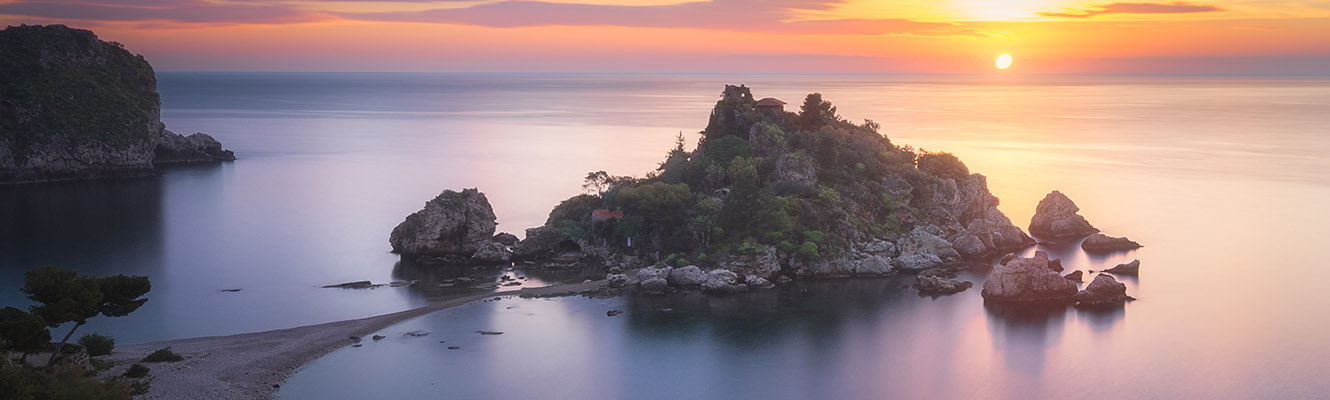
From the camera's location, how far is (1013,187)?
8150 cm

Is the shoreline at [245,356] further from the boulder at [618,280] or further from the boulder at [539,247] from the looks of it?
the boulder at [539,247]

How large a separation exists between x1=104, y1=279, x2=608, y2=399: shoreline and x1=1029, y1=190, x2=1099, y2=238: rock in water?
3199 cm

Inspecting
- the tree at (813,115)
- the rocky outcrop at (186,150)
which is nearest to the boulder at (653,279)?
the tree at (813,115)

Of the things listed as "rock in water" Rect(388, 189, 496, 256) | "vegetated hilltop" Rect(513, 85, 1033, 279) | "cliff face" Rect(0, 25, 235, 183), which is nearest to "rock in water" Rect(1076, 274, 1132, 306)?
"vegetated hilltop" Rect(513, 85, 1033, 279)

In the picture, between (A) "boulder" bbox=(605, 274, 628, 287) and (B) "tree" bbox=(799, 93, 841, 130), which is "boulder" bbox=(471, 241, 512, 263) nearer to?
(A) "boulder" bbox=(605, 274, 628, 287)

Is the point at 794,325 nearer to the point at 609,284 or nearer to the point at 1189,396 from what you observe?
the point at 609,284

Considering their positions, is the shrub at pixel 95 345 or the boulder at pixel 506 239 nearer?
the shrub at pixel 95 345

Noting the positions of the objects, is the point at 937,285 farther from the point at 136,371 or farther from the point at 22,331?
the point at 22,331

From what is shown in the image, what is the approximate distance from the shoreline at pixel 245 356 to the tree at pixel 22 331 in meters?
3.51

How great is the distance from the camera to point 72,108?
8869 cm

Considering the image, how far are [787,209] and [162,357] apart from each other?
2860cm

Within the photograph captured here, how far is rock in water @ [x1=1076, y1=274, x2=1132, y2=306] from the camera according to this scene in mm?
47281

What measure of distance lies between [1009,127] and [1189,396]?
106991mm

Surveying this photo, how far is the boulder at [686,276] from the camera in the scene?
161 feet
